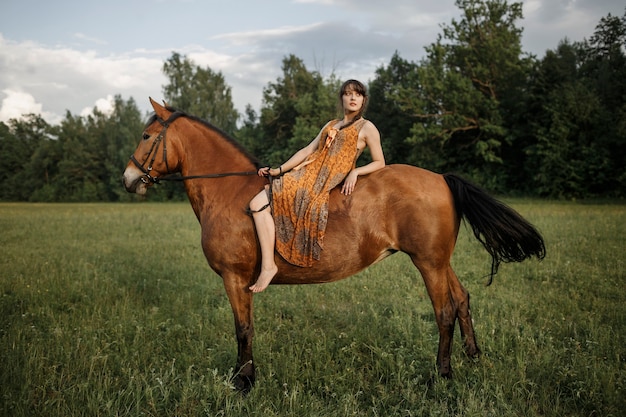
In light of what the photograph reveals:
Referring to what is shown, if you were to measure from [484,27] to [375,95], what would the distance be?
49.8 feet

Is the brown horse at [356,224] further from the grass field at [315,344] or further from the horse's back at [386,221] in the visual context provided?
the grass field at [315,344]

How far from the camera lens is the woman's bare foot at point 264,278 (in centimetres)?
419

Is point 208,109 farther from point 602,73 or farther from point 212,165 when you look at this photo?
point 212,165

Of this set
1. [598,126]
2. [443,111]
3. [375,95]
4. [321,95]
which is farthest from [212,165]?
[375,95]

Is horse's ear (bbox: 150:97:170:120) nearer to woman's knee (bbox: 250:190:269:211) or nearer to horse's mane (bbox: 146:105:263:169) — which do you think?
horse's mane (bbox: 146:105:263:169)

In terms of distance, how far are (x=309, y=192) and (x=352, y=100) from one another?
1.03 metres

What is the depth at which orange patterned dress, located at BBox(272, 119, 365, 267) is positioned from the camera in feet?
13.9

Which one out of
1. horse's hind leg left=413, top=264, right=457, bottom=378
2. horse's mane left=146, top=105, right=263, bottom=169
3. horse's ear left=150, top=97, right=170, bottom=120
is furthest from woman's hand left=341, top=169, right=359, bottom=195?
Result: horse's ear left=150, top=97, right=170, bottom=120

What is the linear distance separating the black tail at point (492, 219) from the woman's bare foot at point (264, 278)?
6.58 ft

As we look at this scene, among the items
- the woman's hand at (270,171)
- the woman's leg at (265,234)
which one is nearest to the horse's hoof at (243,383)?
the woman's leg at (265,234)

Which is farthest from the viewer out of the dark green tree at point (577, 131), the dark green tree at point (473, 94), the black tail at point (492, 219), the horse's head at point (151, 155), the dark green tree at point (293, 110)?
the dark green tree at point (293, 110)

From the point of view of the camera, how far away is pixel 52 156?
218ft

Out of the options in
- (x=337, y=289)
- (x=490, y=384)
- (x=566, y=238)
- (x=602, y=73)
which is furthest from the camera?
(x=602, y=73)

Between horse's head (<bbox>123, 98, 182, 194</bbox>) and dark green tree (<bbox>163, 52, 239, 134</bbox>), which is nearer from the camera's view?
horse's head (<bbox>123, 98, 182, 194</bbox>)
